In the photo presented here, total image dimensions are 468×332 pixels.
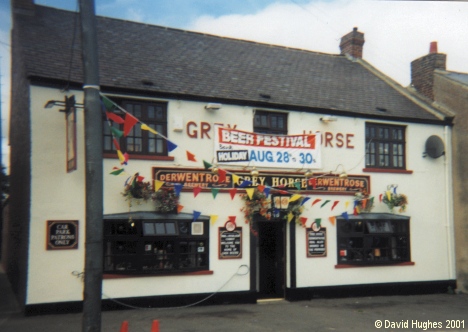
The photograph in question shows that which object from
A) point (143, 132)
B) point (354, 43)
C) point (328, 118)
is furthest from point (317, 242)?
point (354, 43)

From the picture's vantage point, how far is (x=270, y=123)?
1346 cm

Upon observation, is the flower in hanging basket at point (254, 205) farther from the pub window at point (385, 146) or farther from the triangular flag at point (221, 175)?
the pub window at point (385, 146)

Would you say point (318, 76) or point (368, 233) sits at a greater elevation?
point (318, 76)

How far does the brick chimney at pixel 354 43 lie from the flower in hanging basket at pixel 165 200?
1079 cm

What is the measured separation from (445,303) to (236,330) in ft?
22.6

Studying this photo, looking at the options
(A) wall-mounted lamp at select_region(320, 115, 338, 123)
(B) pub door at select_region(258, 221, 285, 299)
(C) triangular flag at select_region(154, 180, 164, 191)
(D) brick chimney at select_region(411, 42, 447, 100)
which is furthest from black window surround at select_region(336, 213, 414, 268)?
(C) triangular flag at select_region(154, 180, 164, 191)

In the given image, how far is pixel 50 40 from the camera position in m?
12.8

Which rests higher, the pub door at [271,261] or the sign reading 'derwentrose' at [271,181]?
Answer: the sign reading 'derwentrose' at [271,181]

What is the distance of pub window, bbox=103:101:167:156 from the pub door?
3.65 metres

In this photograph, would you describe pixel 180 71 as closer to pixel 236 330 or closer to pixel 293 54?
pixel 293 54

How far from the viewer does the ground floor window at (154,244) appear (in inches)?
448

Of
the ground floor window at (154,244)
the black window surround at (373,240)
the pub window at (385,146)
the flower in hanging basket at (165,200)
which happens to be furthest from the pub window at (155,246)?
the pub window at (385,146)

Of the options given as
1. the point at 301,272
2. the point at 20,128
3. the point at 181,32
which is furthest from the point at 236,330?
the point at 181,32

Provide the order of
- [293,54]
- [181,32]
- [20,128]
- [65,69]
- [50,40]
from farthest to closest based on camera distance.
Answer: [293,54], [181,32], [20,128], [50,40], [65,69]
